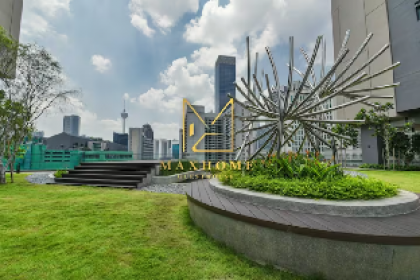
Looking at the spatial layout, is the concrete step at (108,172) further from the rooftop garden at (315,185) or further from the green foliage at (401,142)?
the green foliage at (401,142)

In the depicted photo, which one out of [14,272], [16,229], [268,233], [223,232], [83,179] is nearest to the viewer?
[14,272]

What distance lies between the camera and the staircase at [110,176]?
9016 millimetres

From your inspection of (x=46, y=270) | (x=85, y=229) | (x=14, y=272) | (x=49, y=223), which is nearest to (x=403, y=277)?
(x=46, y=270)

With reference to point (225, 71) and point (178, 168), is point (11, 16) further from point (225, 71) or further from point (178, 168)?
point (225, 71)

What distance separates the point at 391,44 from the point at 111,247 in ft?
82.5

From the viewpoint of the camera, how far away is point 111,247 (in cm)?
302

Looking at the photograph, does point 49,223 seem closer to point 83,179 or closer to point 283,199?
point 283,199

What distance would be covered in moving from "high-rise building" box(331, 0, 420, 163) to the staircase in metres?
17.9

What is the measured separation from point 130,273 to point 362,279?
2.49 m

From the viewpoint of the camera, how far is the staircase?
9016mm

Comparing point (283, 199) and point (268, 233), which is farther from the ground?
point (283, 199)

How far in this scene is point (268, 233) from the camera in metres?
2.55

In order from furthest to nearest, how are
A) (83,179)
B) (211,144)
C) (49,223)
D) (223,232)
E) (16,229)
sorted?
(211,144) → (83,179) → (49,223) → (16,229) → (223,232)

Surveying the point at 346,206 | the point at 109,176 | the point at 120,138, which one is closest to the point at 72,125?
the point at 120,138
